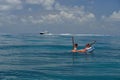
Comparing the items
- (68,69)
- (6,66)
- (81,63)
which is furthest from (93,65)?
(6,66)

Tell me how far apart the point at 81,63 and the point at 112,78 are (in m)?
14.8

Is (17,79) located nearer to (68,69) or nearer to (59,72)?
(59,72)

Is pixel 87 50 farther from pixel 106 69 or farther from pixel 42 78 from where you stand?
pixel 42 78

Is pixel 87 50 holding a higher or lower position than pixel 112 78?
higher

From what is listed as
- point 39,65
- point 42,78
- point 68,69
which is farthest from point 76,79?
point 39,65

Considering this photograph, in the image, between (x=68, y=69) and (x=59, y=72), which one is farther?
(x=68, y=69)

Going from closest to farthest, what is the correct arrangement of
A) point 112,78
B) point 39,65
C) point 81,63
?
point 112,78
point 39,65
point 81,63

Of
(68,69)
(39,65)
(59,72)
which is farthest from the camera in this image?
(39,65)

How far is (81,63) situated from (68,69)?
8.14 m

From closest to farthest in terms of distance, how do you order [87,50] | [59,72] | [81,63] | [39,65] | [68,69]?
[59,72] < [68,69] < [39,65] < [81,63] < [87,50]

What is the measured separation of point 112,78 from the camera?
136ft

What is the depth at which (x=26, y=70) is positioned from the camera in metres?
46.6

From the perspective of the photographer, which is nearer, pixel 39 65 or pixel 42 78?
pixel 42 78

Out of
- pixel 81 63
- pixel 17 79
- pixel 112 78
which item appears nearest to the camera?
pixel 17 79
